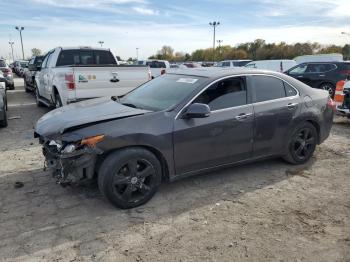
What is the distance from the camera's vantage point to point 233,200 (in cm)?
454

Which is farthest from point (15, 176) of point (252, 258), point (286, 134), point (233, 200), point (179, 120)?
point (286, 134)

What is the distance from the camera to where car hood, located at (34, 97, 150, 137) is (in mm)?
4199

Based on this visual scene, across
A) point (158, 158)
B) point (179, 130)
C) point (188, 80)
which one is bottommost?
point (158, 158)

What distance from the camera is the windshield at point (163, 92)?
4711mm

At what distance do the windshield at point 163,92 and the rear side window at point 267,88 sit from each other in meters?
0.91

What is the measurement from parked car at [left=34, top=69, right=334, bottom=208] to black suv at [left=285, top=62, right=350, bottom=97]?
9904mm

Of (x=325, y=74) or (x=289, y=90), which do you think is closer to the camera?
(x=289, y=90)

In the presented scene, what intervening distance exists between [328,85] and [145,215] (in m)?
13.1

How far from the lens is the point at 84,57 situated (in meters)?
10.7

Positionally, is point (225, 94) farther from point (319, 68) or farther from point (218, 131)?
point (319, 68)

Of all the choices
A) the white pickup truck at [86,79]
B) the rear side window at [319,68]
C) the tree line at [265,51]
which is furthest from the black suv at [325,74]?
the tree line at [265,51]

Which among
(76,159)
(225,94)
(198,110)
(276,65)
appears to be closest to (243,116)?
(225,94)

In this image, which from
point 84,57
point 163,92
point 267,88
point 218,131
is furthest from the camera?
point 84,57

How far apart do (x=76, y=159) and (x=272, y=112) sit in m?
2.89
